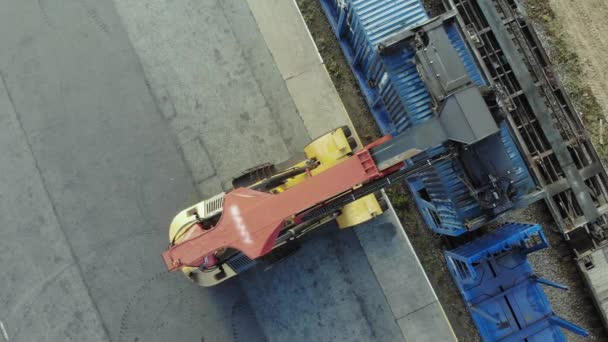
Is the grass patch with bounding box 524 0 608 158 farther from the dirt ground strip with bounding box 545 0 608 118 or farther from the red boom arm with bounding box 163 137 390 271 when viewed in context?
the red boom arm with bounding box 163 137 390 271

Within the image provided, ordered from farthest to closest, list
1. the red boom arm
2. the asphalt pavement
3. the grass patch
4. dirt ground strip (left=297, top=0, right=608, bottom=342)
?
the grass patch → dirt ground strip (left=297, top=0, right=608, bottom=342) → the asphalt pavement → the red boom arm

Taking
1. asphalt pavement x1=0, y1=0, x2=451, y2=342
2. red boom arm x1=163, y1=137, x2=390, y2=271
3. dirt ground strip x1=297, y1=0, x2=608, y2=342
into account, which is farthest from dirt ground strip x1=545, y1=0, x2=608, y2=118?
red boom arm x1=163, y1=137, x2=390, y2=271

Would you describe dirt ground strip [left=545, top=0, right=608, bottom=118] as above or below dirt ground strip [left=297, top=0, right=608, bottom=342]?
above

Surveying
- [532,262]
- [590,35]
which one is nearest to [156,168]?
[532,262]

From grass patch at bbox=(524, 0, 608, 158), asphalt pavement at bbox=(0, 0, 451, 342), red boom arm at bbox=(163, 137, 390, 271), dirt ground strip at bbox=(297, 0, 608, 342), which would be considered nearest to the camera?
red boom arm at bbox=(163, 137, 390, 271)

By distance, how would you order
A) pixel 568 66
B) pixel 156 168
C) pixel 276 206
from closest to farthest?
pixel 276 206
pixel 156 168
pixel 568 66

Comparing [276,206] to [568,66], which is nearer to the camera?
[276,206]

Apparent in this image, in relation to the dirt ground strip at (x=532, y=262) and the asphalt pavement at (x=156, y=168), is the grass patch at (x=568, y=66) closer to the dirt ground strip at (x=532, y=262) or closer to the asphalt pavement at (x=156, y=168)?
the dirt ground strip at (x=532, y=262)

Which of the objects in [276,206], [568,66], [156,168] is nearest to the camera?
[276,206]

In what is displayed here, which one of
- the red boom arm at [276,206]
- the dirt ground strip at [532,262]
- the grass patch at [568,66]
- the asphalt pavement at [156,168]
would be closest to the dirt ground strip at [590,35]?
the grass patch at [568,66]

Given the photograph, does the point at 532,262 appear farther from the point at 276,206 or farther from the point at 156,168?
the point at 156,168

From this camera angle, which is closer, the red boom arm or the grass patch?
the red boom arm
